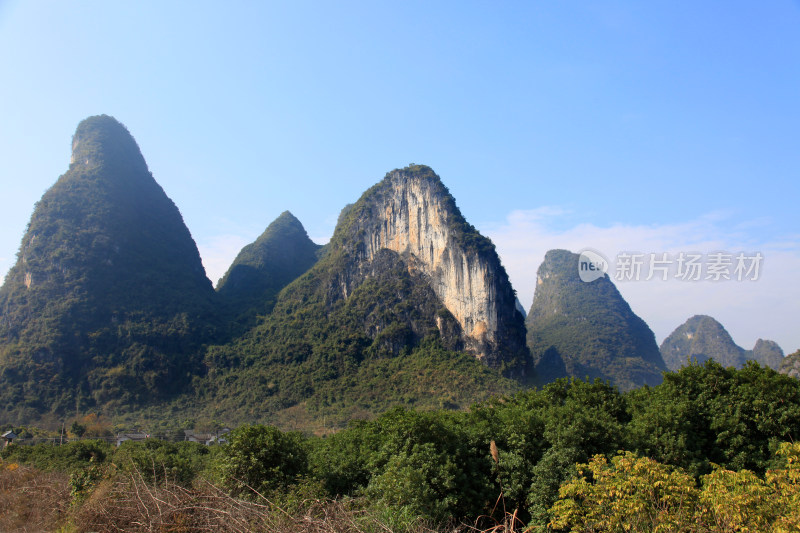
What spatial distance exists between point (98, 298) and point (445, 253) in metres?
37.5

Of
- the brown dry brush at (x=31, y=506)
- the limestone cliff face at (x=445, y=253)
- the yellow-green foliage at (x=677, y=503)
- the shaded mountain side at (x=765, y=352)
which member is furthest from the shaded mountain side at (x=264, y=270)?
the shaded mountain side at (x=765, y=352)

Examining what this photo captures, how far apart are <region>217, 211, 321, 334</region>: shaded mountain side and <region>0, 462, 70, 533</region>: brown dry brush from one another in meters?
55.3

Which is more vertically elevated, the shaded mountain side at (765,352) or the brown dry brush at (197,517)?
the brown dry brush at (197,517)

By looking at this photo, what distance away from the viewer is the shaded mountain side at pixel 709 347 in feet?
→ 276

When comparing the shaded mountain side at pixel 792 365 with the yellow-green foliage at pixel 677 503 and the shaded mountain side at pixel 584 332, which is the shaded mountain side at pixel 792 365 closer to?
the shaded mountain side at pixel 584 332

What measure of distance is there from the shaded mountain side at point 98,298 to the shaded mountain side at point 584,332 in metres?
41.8

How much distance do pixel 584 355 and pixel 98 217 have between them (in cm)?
6873

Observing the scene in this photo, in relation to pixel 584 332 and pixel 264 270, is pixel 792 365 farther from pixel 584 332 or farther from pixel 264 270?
pixel 264 270

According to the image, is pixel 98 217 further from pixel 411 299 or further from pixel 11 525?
pixel 11 525

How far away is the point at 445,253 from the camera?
55.0 meters

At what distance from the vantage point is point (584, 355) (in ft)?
254

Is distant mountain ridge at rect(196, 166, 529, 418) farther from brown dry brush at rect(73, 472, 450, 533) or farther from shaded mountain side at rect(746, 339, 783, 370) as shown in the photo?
shaded mountain side at rect(746, 339, 783, 370)

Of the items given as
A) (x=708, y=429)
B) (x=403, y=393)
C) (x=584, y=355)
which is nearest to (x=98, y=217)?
(x=403, y=393)

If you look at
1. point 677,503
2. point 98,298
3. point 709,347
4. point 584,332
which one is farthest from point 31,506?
point 709,347
